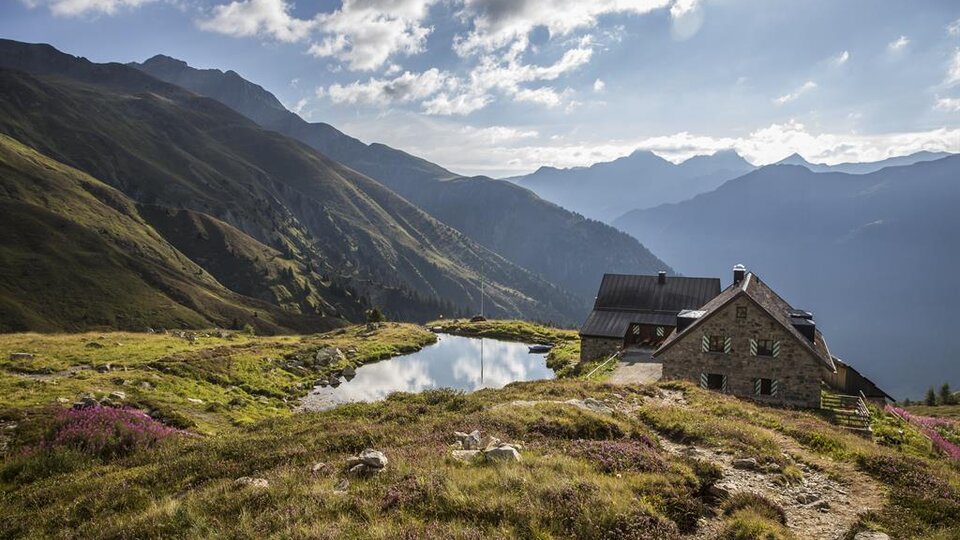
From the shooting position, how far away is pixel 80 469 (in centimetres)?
1892

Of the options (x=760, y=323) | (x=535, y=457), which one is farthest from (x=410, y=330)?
(x=535, y=457)

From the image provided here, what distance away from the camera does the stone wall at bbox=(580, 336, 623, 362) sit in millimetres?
62156

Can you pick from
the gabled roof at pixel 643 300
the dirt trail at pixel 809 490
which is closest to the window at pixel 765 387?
the gabled roof at pixel 643 300

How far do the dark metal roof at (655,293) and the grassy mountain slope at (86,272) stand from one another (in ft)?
306

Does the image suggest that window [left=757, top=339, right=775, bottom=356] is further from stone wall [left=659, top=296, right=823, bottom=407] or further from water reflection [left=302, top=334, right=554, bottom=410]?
water reflection [left=302, top=334, right=554, bottom=410]

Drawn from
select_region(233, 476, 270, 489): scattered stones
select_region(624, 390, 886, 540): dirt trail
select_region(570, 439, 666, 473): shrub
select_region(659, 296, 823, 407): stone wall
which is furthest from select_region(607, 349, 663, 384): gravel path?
select_region(233, 476, 270, 489): scattered stones

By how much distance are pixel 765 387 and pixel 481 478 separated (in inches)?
1464

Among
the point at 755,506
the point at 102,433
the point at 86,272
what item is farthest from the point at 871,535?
the point at 86,272

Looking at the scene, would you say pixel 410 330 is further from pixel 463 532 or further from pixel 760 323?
pixel 463 532

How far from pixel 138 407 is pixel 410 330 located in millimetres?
67115

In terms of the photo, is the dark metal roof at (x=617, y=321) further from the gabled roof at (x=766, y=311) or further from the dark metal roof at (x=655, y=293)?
the gabled roof at (x=766, y=311)

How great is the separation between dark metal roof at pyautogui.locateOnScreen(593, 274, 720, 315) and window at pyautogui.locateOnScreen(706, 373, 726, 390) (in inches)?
881

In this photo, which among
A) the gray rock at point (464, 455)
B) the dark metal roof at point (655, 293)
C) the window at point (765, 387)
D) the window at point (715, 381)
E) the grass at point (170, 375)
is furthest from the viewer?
the dark metal roof at point (655, 293)

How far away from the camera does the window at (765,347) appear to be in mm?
41691
